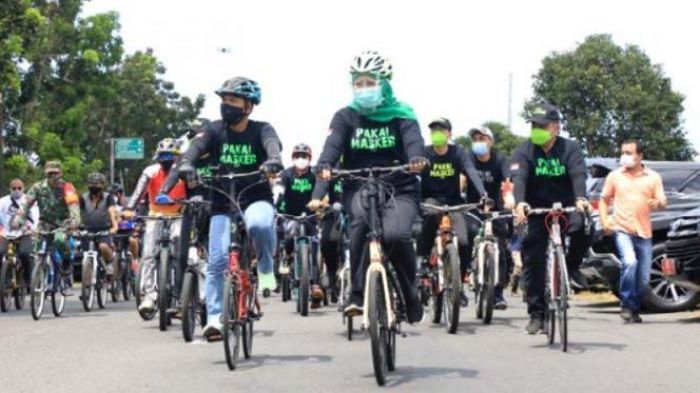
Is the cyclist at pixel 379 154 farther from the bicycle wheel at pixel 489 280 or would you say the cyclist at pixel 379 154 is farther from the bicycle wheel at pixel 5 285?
the bicycle wheel at pixel 5 285

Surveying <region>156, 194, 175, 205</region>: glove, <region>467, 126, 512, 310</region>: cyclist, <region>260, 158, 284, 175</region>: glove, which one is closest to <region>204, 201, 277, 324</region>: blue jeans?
<region>260, 158, 284, 175</region>: glove

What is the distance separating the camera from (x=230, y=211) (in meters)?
10.4

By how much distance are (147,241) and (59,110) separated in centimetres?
4034

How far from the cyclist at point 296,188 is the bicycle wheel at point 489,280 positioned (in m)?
3.72

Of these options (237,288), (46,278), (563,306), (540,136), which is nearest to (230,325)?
(237,288)

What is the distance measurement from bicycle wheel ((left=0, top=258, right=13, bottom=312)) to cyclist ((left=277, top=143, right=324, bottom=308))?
3.70 m

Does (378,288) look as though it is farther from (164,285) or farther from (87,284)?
(87,284)

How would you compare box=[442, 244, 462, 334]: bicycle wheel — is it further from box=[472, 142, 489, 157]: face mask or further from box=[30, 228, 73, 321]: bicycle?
box=[30, 228, 73, 321]: bicycle

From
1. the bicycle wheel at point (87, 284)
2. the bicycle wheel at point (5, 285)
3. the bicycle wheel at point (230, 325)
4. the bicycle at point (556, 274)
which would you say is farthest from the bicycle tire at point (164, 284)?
the bicycle wheel at point (5, 285)

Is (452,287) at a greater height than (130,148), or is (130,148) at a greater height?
(130,148)

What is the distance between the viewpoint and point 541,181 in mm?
12328

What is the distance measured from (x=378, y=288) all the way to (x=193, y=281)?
9.42 feet

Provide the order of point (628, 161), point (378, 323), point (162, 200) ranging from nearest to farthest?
point (378, 323) → point (162, 200) → point (628, 161)

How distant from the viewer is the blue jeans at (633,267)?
14648 millimetres
